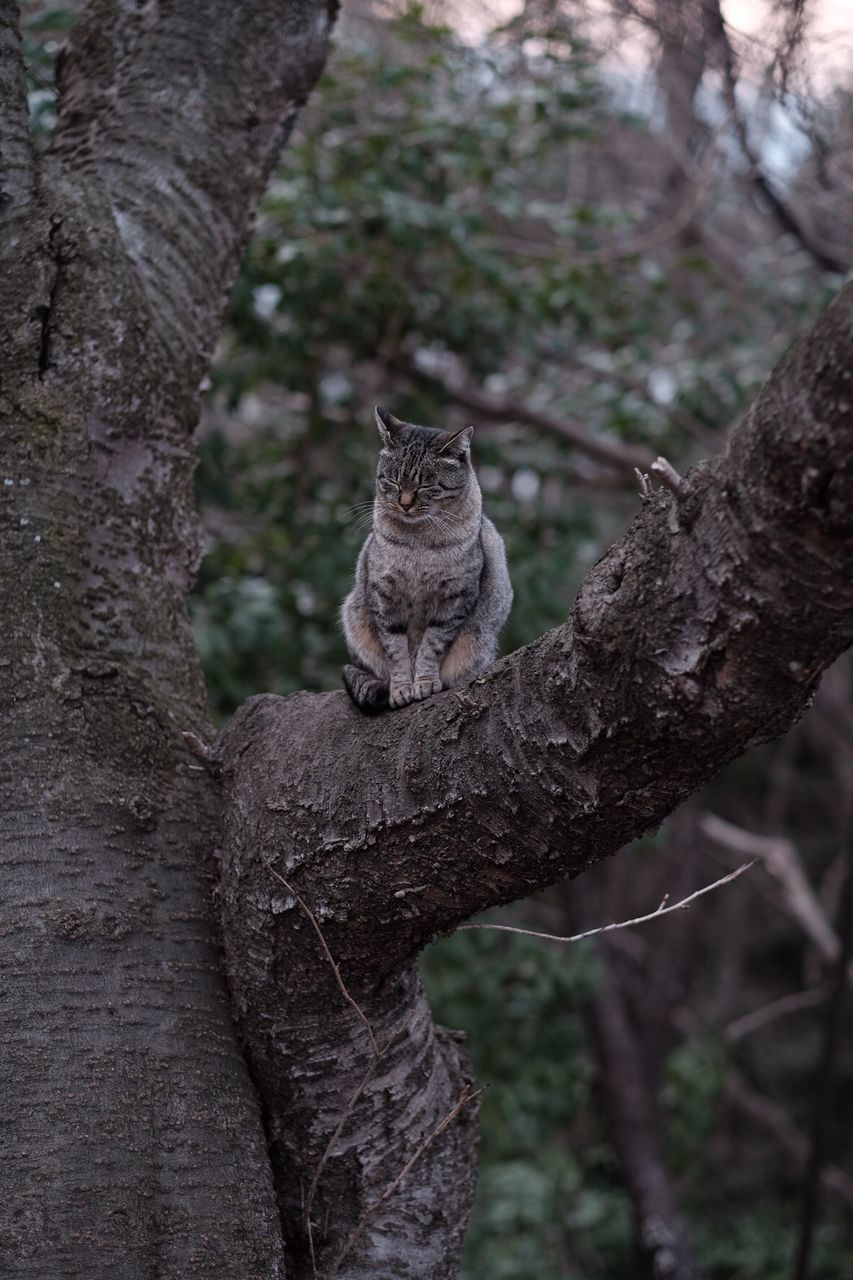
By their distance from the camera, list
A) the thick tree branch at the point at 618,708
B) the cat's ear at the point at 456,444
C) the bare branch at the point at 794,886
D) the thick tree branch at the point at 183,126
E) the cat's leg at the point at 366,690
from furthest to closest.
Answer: the bare branch at the point at 794,886
the cat's ear at the point at 456,444
the thick tree branch at the point at 183,126
the cat's leg at the point at 366,690
the thick tree branch at the point at 618,708

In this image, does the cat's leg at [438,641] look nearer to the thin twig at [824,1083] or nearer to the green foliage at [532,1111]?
the thin twig at [824,1083]

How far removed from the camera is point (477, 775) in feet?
5.52

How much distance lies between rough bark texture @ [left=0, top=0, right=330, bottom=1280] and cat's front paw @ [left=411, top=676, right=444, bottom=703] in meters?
0.45

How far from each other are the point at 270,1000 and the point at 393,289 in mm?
2815

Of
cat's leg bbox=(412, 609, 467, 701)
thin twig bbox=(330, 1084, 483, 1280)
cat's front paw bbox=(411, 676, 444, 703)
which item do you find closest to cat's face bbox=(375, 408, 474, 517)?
cat's leg bbox=(412, 609, 467, 701)

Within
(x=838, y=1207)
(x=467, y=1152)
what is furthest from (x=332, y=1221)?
(x=838, y=1207)

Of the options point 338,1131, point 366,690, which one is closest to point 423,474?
point 366,690

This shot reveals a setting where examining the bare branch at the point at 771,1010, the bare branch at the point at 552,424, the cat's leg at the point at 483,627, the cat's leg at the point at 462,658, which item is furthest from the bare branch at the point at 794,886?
the cat's leg at the point at 462,658

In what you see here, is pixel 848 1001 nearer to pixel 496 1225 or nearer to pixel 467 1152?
pixel 496 1225

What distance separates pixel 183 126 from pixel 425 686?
4.57ft

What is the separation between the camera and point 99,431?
229cm

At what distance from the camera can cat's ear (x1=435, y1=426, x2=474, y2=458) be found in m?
2.73

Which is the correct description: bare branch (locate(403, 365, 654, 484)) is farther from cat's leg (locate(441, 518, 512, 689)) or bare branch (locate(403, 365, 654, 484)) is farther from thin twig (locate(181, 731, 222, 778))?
thin twig (locate(181, 731, 222, 778))

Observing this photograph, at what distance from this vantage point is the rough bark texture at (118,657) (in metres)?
1.83
